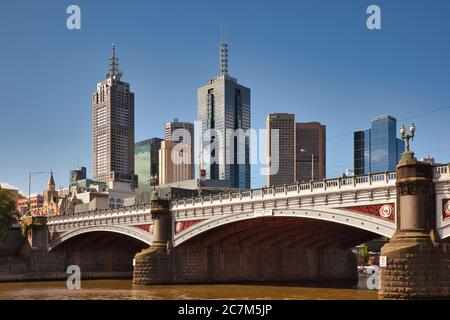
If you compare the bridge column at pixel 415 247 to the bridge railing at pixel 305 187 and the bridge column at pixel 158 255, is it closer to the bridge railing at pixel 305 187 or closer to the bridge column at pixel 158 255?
the bridge railing at pixel 305 187

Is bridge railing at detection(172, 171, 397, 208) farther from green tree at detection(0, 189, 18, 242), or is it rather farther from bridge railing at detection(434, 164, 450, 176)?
green tree at detection(0, 189, 18, 242)

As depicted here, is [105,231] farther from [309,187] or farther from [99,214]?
[309,187]

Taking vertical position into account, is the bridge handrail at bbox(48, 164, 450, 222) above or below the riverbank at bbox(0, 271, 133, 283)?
above

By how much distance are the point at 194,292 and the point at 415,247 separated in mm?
25146

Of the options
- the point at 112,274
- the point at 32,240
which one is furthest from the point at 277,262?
the point at 32,240

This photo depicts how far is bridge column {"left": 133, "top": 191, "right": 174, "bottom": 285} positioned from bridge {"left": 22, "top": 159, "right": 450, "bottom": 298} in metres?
0.11

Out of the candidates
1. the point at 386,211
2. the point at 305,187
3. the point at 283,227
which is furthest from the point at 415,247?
the point at 283,227

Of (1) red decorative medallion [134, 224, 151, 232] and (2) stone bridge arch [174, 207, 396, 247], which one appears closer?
(2) stone bridge arch [174, 207, 396, 247]

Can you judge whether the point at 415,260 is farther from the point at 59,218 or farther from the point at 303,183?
the point at 59,218

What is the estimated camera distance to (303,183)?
184ft

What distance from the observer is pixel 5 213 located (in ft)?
316

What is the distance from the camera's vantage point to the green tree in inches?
3767

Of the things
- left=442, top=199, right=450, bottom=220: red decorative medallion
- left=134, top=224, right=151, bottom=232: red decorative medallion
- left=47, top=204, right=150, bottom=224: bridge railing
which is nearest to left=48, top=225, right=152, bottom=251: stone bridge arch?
left=134, top=224, right=151, bottom=232: red decorative medallion
